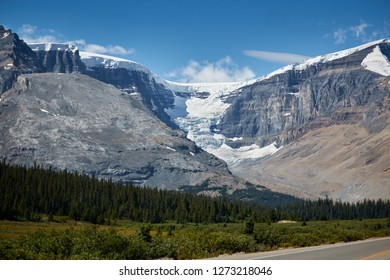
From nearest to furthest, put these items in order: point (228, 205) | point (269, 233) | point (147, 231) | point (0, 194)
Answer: point (147, 231) → point (269, 233) → point (0, 194) → point (228, 205)

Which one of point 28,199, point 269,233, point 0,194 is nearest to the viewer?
point 269,233

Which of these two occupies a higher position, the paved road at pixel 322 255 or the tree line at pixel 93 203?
the paved road at pixel 322 255

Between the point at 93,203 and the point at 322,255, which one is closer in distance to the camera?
the point at 322,255

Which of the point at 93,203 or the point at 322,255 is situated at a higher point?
the point at 322,255

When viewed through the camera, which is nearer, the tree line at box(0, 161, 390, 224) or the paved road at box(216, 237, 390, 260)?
the paved road at box(216, 237, 390, 260)

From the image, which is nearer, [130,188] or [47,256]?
[47,256]

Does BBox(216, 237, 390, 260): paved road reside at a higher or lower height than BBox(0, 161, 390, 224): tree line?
higher

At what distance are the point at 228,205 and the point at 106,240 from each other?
16028 centimetres

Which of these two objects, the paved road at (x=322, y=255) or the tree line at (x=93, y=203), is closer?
the paved road at (x=322, y=255)
